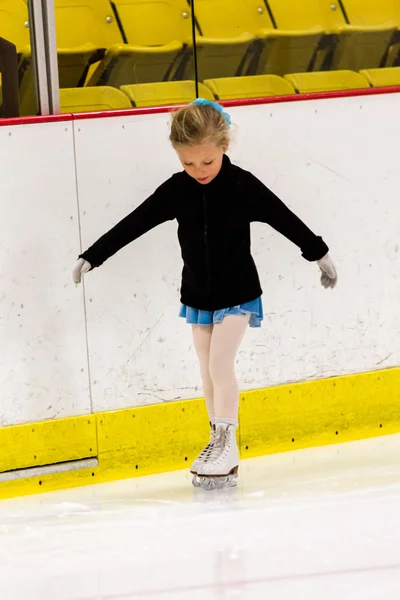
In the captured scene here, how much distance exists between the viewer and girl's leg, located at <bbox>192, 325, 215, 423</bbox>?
348 cm

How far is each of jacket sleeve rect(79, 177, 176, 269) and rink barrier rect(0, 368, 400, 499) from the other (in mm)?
629

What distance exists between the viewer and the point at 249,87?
13.1ft

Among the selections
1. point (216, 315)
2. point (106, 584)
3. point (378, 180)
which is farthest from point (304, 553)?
point (378, 180)

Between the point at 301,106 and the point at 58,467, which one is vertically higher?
the point at 301,106

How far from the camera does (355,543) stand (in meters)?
2.91

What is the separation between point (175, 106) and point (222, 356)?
91cm

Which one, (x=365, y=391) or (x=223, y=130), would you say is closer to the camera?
(x=223, y=130)

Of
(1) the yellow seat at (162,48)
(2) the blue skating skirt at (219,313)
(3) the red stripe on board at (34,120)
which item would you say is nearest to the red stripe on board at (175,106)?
(3) the red stripe on board at (34,120)

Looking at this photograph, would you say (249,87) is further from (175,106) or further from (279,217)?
(279,217)

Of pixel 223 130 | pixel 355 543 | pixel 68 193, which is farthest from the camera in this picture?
pixel 68 193

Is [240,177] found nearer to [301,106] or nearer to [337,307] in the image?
[301,106]

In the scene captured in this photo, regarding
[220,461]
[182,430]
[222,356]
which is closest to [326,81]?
[222,356]

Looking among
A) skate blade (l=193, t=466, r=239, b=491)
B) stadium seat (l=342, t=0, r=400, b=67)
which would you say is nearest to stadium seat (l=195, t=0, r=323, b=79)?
stadium seat (l=342, t=0, r=400, b=67)

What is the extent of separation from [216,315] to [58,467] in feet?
2.57
